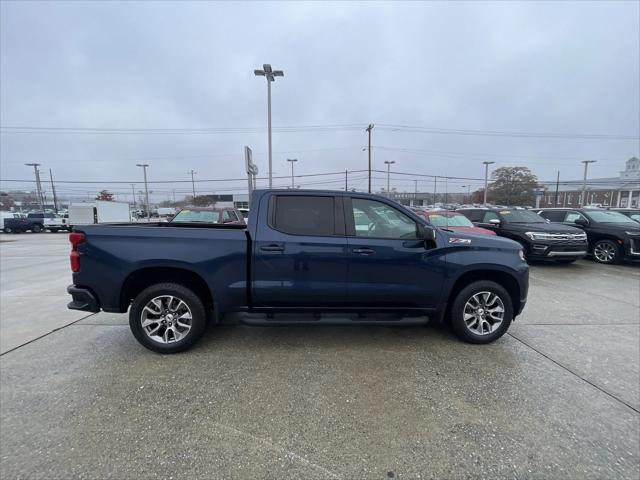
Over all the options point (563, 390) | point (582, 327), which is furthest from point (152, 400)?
point (582, 327)

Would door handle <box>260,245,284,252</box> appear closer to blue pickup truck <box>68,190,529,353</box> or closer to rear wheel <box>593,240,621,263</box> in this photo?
blue pickup truck <box>68,190,529,353</box>

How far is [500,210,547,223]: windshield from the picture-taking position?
9.81 metres

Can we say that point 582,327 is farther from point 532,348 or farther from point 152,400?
point 152,400

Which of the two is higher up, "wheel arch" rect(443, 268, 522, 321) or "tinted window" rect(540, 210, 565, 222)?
"tinted window" rect(540, 210, 565, 222)

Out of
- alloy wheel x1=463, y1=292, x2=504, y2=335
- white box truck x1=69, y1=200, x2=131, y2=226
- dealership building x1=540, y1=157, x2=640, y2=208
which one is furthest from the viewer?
dealership building x1=540, y1=157, x2=640, y2=208

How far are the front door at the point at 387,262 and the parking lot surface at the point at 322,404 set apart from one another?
62cm

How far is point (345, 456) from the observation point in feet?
7.01

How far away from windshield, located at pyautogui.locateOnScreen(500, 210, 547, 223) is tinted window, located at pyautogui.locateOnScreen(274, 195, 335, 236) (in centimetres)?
862

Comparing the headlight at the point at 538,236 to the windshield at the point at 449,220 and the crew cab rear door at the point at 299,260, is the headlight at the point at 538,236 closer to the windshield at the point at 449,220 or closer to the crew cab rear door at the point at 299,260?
the windshield at the point at 449,220

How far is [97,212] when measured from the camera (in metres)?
26.3

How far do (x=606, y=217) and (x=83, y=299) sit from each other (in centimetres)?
1383

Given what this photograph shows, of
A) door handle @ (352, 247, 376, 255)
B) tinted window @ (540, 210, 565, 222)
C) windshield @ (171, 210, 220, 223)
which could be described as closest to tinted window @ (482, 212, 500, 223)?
tinted window @ (540, 210, 565, 222)

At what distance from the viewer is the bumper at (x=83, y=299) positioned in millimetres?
3412

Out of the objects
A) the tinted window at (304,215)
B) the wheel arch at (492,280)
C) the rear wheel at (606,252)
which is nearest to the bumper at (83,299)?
the tinted window at (304,215)
